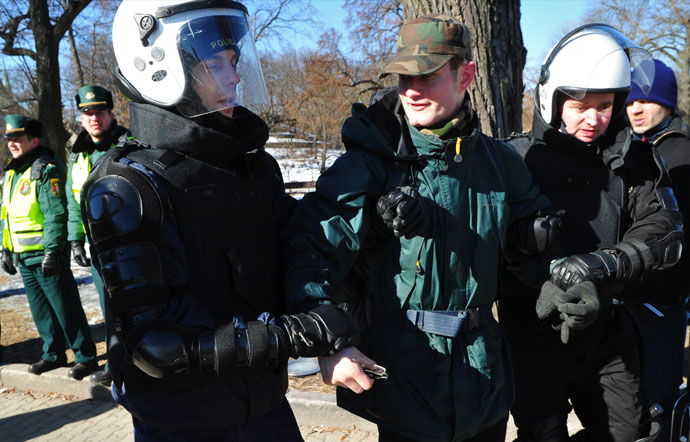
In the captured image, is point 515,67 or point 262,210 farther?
point 515,67

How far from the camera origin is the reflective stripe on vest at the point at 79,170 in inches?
176

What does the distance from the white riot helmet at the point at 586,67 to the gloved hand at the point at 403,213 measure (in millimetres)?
1029

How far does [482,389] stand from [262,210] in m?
0.98

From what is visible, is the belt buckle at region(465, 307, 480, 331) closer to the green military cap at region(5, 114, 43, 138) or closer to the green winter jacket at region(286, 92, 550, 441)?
the green winter jacket at region(286, 92, 550, 441)

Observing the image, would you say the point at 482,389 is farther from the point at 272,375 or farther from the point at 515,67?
the point at 515,67

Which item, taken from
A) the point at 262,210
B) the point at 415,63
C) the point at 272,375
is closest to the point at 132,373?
the point at 272,375

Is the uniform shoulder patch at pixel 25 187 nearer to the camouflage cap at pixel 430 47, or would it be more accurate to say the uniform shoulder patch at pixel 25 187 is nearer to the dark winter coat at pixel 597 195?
the camouflage cap at pixel 430 47

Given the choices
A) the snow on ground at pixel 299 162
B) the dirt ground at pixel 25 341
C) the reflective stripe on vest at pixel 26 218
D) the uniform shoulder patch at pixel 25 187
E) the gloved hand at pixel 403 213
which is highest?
the gloved hand at pixel 403 213

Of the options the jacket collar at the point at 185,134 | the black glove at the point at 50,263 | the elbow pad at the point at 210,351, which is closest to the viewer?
the elbow pad at the point at 210,351

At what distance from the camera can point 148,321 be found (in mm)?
1410

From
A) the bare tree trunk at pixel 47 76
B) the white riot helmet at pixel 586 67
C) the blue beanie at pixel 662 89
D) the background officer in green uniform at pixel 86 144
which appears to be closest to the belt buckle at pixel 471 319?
the white riot helmet at pixel 586 67

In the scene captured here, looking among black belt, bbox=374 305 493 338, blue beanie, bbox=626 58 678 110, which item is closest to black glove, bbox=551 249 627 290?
black belt, bbox=374 305 493 338

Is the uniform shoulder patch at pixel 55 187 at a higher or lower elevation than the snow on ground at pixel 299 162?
higher

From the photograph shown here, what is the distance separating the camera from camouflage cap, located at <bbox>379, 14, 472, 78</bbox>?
72.6 inches
